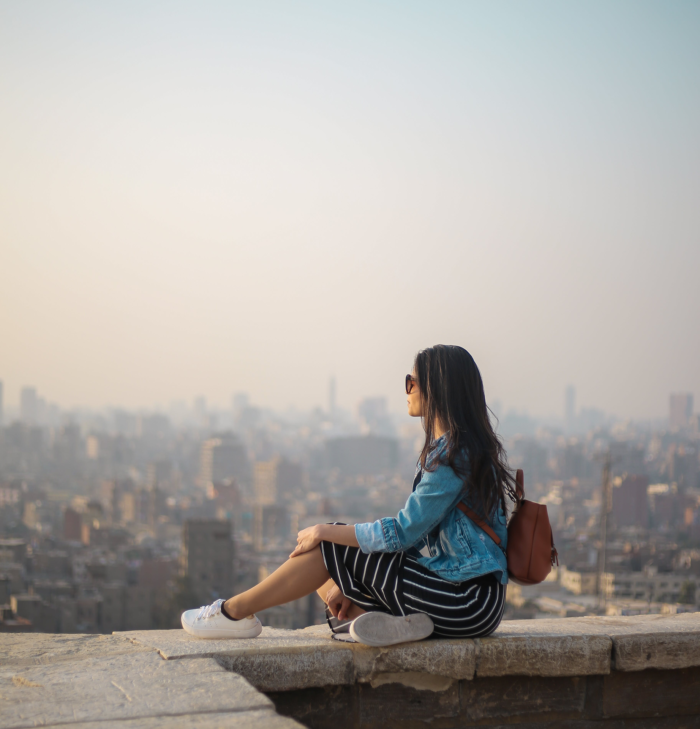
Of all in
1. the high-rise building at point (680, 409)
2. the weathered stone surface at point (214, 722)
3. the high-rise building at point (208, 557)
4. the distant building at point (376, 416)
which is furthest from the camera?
the distant building at point (376, 416)

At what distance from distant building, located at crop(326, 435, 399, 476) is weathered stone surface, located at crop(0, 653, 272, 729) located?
60995 millimetres

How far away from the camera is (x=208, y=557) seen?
67.4 feet

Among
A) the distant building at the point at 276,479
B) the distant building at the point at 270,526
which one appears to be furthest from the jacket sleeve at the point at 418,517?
the distant building at the point at 276,479

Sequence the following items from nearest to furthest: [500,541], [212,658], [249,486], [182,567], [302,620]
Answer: [212,658]
[500,541]
[302,620]
[182,567]
[249,486]

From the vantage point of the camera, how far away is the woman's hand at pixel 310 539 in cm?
173

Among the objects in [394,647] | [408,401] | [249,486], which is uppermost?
[408,401]

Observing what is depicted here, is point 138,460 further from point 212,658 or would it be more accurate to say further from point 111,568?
point 212,658

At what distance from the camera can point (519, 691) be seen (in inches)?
70.9

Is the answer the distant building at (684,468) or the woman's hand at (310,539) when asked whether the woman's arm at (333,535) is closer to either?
the woman's hand at (310,539)

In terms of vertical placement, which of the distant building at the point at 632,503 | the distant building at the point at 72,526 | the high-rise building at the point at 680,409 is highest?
the high-rise building at the point at 680,409

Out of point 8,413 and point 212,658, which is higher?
point 212,658

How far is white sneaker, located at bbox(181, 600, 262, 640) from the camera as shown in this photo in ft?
5.83

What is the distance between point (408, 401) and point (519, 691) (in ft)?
2.27

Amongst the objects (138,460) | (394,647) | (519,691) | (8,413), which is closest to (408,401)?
(394,647)
